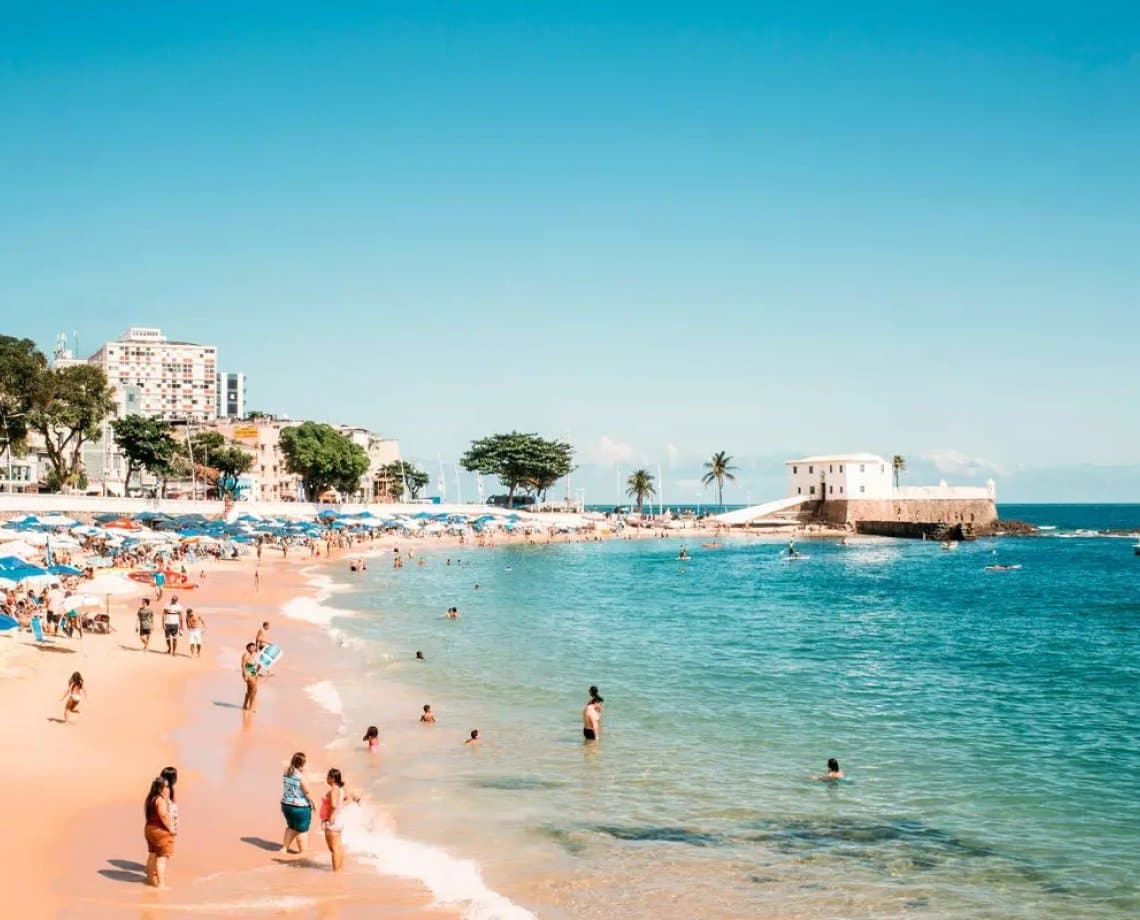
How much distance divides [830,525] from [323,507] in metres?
67.9

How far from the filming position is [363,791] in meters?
18.1

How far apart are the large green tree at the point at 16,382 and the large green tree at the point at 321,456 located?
3724 cm

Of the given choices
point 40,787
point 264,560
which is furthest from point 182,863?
point 264,560

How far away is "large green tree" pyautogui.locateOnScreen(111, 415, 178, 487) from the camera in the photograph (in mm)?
94188

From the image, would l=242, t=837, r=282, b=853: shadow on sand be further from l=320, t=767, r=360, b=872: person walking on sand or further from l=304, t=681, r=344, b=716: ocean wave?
l=304, t=681, r=344, b=716: ocean wave

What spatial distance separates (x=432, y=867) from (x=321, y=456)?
10148 cm

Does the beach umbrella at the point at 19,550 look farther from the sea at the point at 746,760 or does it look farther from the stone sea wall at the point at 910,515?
the stone sea wall at the point at 910,515

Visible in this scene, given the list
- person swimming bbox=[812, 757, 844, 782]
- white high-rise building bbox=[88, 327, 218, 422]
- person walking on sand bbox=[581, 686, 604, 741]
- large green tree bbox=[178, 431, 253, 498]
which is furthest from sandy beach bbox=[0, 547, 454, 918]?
white high-rise building bbox=[88, 327, 218, 422]

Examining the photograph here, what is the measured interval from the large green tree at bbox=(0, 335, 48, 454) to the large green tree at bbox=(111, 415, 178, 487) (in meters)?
17.2

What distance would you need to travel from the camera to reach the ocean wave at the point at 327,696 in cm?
2475

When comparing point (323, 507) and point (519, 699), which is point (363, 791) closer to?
point (519, 699)

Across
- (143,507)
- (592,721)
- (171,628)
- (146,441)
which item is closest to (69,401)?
(143,507)

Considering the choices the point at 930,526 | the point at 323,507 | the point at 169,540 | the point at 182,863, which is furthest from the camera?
the point at 930,526

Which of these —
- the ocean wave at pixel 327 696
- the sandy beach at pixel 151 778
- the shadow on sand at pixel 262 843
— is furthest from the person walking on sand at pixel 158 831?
the ocean wave at pixel 327 696
